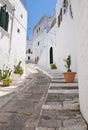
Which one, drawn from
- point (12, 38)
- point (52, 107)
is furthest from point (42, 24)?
point (52, 107)

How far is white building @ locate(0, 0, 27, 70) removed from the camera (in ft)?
23.5

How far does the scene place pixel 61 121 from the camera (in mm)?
2092

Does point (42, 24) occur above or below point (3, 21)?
above

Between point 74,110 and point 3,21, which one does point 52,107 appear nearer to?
point 74,110

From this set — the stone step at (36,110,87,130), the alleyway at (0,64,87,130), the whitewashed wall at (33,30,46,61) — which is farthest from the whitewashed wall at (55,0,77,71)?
the whitewashed wall at (33,30,46,61)

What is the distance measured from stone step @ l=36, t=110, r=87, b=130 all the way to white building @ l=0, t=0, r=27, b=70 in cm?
508

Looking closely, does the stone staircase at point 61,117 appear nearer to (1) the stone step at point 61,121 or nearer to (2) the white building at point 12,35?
(1) the stone step at point 61,121

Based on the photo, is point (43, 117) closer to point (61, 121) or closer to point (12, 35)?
point (61, 121)

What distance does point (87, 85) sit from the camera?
198 cm

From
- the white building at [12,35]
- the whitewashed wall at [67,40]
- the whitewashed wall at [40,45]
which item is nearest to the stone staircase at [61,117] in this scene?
the whitewashed wall at [67,40]

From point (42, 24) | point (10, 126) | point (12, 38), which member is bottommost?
point (10, 126)

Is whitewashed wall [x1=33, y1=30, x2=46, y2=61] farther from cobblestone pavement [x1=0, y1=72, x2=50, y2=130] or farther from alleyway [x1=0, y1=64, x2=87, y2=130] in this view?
alleyway [x1=0, y1=64, x2=87, y2=130]

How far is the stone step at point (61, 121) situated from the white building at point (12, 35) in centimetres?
508

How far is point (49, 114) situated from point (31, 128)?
0.36 m
